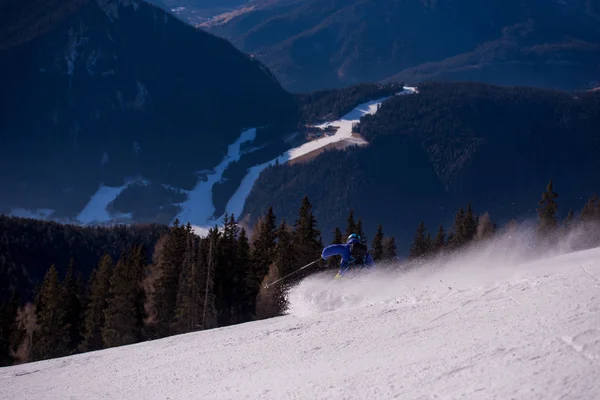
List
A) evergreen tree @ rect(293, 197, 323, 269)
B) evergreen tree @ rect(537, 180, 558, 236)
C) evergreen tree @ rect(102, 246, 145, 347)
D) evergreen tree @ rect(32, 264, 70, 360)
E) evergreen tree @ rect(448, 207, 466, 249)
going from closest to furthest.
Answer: evergreen tree @ rect(293, 197, 323, 269) → evergreen tree @ rect(102, 246, 145, 347) → evergreen tree @ rect(32, 264, 70, 360) → evergreen tree @ rect(537, 180, 558, 236) → evergreen tree @ rect(448, 207, 466, 249)

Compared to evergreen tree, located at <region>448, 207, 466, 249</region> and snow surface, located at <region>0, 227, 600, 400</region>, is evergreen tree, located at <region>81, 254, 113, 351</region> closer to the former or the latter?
snow surface, located at <region>0, 227, 600, 400</region>

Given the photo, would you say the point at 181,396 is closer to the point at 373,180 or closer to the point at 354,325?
the point at 354,325

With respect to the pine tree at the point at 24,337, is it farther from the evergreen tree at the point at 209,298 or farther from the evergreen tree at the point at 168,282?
the evergreen tree at the point at 209,298

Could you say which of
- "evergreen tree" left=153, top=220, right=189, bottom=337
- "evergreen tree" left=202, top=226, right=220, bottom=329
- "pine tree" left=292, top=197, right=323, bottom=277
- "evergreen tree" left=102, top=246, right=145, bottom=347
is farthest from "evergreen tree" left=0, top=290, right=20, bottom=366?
"pine tree" left=292, top=197, right=323, bottom=277

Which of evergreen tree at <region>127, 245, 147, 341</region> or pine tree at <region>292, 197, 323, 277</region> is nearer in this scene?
pine tree at <region>292, 197, 323, 277</region>

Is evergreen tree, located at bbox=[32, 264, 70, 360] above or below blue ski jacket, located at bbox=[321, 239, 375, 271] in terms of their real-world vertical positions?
above

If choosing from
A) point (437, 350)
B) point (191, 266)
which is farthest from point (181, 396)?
point (191, 266)

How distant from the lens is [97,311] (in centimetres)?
4466

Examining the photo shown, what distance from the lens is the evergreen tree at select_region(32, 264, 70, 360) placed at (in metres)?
43.2

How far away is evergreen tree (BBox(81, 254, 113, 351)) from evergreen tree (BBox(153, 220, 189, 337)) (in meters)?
4.05

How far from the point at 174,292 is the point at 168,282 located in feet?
2.62

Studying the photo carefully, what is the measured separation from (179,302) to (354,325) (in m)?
28.2

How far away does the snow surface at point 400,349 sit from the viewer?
9.77 m

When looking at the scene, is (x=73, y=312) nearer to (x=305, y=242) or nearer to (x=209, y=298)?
(x=209, y=298)
